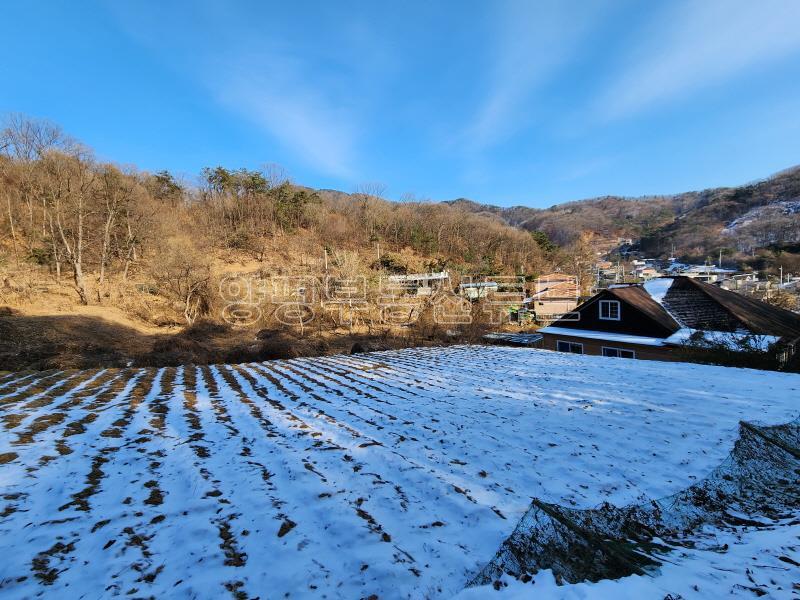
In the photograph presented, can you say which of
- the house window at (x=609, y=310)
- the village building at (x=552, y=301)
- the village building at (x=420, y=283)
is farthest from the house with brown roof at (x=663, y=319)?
the village building at (x=552, y=301)

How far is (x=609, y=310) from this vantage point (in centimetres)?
1448

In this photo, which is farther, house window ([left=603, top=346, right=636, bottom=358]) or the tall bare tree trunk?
the tall bare tree trunk

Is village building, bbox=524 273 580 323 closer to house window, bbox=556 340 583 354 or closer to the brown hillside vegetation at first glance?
the brown hillside vegetation

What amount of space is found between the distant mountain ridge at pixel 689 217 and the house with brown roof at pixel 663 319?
5254cm

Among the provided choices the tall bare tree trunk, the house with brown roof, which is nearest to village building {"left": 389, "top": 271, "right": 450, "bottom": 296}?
the house with brown roof

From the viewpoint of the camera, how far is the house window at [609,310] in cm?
1416

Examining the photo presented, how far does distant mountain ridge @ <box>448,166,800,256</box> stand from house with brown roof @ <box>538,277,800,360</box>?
5254 centimetres

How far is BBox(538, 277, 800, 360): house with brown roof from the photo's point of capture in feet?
39.0

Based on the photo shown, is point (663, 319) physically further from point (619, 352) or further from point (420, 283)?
point (420, 283)

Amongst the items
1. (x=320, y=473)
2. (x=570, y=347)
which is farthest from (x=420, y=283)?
(x=320, y=473)

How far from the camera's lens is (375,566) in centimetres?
152

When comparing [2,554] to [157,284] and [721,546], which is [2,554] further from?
[157,284]

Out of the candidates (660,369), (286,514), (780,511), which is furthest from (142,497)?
(660,369)

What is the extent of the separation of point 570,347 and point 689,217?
93944mm
